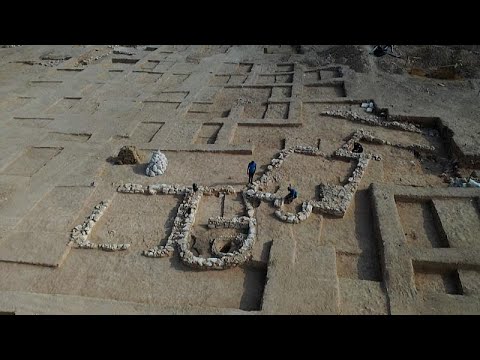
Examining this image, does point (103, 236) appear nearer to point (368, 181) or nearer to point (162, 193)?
point (162, 193)

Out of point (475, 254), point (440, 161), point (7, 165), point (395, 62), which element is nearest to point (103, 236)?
point (7, 165)

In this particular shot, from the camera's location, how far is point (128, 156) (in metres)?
11.7

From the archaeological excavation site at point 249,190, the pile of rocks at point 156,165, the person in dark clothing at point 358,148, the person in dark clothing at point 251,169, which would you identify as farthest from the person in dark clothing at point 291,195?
the pile of rocks at point 156,165

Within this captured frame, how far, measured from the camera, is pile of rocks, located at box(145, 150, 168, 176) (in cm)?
1114

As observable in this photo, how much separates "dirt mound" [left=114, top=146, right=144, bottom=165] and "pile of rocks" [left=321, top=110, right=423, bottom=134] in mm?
7259

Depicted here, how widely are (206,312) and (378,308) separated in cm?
330

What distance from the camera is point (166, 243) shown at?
29.0 ft

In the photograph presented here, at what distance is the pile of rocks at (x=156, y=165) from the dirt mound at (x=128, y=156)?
65cm

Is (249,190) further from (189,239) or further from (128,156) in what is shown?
(128,156)

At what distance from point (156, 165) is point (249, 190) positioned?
3.10m

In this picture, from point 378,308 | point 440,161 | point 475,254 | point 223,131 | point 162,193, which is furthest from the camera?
point 223,131

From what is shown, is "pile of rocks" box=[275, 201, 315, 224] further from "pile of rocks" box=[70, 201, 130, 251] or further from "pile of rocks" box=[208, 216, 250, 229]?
"pile of rocks" box=[70, 201, 130, 251]

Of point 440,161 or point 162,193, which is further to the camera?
point 440,161

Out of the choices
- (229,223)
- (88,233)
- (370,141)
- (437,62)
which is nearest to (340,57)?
(437,62)
